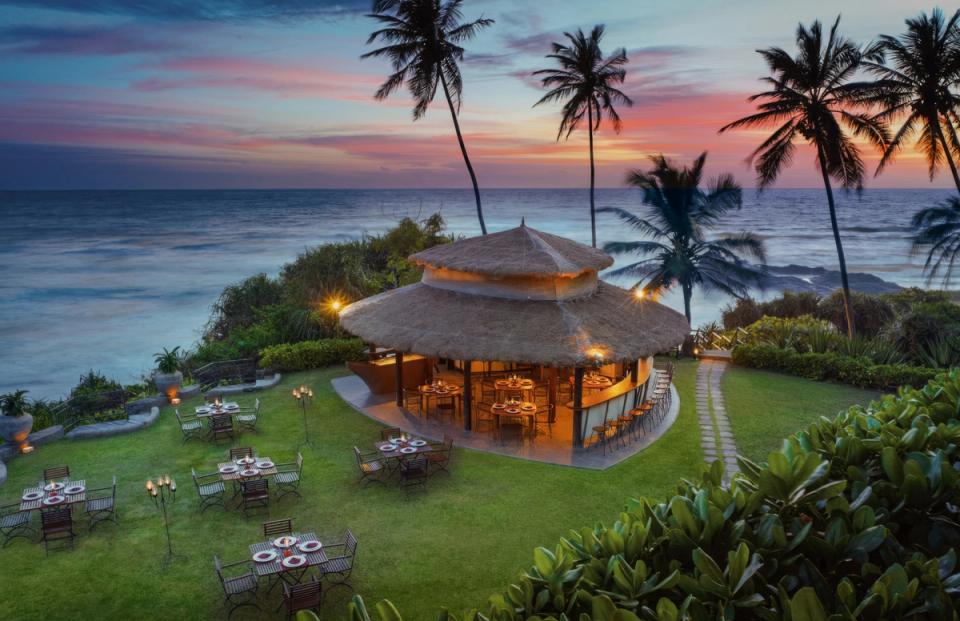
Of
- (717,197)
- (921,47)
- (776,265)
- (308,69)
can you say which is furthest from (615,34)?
(776,265)

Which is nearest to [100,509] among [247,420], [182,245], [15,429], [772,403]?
[247,420]

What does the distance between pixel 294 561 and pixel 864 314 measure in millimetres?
27167

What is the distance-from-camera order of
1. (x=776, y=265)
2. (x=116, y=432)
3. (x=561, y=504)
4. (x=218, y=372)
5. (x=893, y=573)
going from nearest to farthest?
(x=893, y=573) → (x=561, y=504) → (x=116, y=432) → (x=218, y=372) → (x=776, y=265)

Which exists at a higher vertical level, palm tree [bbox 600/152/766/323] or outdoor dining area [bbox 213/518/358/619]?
palm tree [bbox 600/152/766/323]

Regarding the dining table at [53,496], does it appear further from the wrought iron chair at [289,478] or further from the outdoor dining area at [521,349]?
the outdoor dining area at [521,349]

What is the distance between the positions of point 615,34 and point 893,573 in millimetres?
25389

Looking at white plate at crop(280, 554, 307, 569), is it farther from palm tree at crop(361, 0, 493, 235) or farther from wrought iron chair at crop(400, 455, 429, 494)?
palm tree at crop(361, 0, 493, 235)

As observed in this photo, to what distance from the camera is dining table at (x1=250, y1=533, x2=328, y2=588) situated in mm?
8493

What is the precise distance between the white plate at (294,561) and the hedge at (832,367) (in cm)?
1649

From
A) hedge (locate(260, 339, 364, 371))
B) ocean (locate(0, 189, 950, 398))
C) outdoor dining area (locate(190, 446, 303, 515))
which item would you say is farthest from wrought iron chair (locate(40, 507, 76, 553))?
ocean (locate(0, 189, 950, 398))

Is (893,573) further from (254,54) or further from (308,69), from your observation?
(254,54)

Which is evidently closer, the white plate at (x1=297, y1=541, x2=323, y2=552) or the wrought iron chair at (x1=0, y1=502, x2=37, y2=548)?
the white plate at (x1=297, y1=541, x2=323, y2=552)

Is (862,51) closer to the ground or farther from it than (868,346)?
farther from it

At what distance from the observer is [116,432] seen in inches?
586
